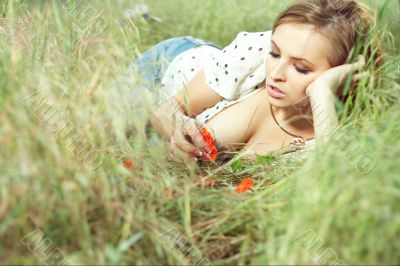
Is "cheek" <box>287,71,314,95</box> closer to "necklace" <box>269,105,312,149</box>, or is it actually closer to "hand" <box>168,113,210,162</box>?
"necklace" <box>269,105,312,149</box>

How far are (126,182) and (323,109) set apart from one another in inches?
25.9

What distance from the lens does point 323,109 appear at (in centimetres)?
172

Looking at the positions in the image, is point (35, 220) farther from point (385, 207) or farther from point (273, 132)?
point (273, 132)

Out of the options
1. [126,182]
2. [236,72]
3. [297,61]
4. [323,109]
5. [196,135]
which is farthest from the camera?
[236,72]

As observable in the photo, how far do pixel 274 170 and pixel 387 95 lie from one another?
372 millimetres

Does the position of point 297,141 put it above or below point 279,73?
below

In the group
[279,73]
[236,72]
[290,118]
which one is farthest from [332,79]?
[236,72]

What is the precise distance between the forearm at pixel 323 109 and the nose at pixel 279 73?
11 centimetres

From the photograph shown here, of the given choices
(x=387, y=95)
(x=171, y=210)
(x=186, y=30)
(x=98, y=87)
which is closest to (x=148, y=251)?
(x=171, y=210)

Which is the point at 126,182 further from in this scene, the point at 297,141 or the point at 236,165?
the point at 297,141

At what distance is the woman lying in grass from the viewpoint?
1764 millimetres

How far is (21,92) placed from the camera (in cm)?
126

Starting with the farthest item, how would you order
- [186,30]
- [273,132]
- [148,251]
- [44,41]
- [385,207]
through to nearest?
[186,30] < [273,132] < [44,41] < [148,251] < [385,207]

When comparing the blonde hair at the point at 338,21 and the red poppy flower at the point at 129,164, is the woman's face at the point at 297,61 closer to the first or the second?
the blonde hair at the point at 338,21
